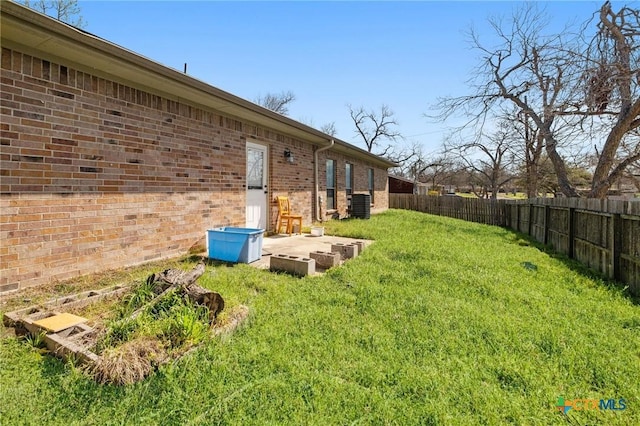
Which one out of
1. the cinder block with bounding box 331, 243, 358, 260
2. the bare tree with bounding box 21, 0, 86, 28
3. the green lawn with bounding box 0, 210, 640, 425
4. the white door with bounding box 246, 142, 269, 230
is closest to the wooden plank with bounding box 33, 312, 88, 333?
the green lawn with bounding box 0, 210, 640, 425

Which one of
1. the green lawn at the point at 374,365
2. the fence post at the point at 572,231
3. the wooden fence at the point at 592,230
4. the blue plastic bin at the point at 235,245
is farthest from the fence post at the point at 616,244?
the blue plastic bin at the point at 235,245

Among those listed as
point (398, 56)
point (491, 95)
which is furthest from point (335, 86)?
point (491, 95)

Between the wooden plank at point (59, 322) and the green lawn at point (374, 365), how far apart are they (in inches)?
6.3

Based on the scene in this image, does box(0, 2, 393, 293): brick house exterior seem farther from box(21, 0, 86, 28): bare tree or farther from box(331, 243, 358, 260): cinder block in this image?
box(21, 0, 86, 28): bare tree

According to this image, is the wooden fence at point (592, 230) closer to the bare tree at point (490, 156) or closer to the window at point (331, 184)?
the window at point (331, 184)

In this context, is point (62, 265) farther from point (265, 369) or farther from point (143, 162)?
point (265, 369)

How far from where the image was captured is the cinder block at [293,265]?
4.39 m

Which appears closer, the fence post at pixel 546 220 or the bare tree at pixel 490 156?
the fence post at pixel 546 220

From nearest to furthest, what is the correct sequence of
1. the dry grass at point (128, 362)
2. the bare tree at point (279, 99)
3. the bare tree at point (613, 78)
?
the dry grass at point (128, 362), the bare tree at point (613, 78), the bare tree at point (279, 99)

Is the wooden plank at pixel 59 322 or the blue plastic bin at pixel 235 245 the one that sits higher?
the blue plastic bin at pixel 235 245

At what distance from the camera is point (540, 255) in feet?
21.4

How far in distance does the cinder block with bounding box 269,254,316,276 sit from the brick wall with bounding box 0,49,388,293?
1761 mm

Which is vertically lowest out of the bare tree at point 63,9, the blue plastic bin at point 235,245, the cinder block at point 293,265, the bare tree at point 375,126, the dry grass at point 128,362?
the dry grass at point 128,362

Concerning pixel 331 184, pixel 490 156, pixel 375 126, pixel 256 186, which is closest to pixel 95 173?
pixel 256 186
